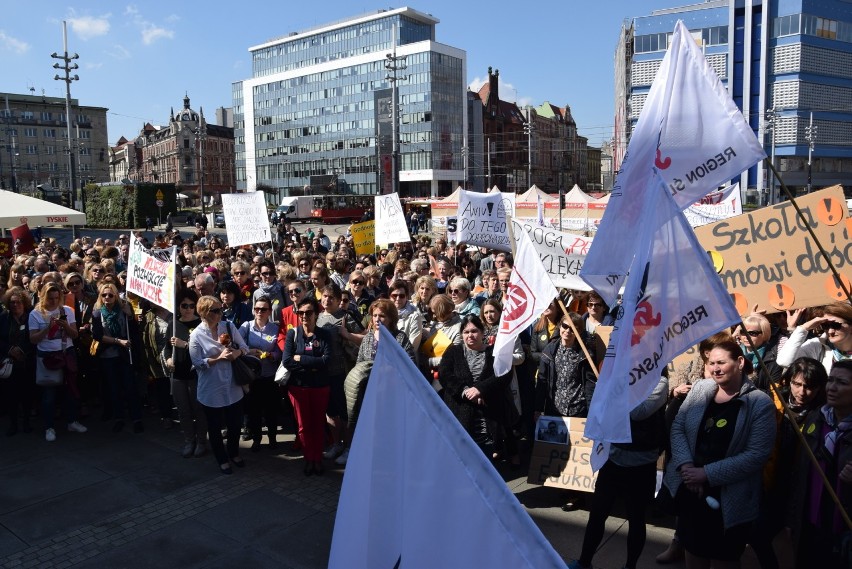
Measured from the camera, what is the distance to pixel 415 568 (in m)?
1.75

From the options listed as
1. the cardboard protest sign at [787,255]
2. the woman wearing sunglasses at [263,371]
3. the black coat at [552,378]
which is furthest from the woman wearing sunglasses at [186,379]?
the cardboard protest sign at [787,255]

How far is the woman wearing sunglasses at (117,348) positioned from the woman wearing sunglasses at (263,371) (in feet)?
4.76

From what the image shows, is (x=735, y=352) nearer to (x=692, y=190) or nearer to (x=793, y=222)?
(x=692, y=190)

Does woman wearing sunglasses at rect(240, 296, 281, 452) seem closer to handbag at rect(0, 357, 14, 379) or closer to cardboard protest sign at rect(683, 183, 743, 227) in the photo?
handbag at rect(0, 357, 14, 379)

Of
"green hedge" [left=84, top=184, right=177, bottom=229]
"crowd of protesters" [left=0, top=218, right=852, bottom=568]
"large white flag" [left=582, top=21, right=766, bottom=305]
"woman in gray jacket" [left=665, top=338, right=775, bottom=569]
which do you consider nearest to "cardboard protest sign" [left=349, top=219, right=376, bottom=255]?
"crowd of protesters" [left=0, top=218, right=852, bottom=568]

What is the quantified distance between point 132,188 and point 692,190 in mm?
52152

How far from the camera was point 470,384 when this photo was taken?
224 inches

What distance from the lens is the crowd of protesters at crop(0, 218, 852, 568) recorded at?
12.5ft

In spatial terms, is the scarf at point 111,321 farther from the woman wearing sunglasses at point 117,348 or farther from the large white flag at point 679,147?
the large white flag at point 679,147

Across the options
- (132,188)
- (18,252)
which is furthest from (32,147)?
(18,252)

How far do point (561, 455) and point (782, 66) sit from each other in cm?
7309

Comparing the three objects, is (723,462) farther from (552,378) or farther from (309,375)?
(309,375)

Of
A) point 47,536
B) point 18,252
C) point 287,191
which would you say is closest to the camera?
point 47,536

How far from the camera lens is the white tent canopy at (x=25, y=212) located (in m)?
13.0
